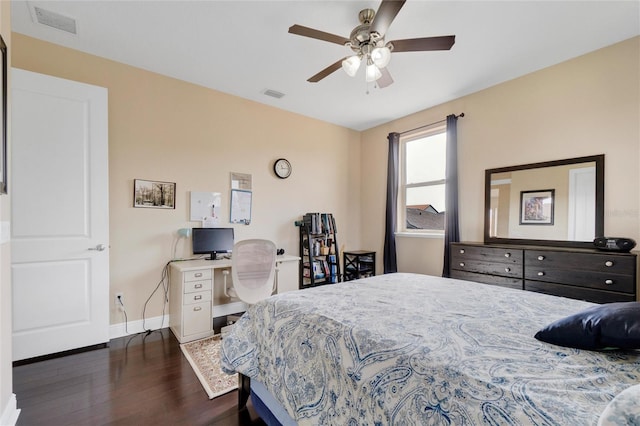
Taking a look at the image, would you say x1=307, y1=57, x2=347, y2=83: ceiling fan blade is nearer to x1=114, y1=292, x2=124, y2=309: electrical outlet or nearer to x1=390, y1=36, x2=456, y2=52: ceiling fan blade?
x1=390, y1=36, x2=456, y2=52: ceiling fan blade

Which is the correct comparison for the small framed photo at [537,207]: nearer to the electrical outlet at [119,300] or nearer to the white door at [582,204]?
the white door at [582,204]

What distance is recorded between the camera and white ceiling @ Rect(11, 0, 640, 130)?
2.11 meters

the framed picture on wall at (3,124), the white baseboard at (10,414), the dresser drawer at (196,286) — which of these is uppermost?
the framed picture on wall at (3,124)

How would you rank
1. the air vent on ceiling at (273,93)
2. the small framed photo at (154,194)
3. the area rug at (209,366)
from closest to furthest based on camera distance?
1. the area rug at (209,366)
2. the small framed photo at (154,194)
3. the air vent on ceiling at (273,93)

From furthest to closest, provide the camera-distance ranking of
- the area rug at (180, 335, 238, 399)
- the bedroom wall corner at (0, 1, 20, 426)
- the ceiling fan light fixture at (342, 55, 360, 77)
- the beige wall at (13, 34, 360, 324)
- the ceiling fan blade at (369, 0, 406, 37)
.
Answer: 1. the beige wall at (13, 34, 360, 324)
2. the ceiling fan light fixture at (342, 55, 360, 77)
3. the area rug at (180, 335, 238, 399)
4. the ceiling fan blade at (369, 0, 406, 37)
5. the bedroom wall corner at (0, 1, 20, 426)

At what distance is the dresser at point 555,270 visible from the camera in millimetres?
2160

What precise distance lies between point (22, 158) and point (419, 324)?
313cm

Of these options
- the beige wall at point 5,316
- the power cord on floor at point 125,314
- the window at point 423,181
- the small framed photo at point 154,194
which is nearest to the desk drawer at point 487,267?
the window at point 423,181

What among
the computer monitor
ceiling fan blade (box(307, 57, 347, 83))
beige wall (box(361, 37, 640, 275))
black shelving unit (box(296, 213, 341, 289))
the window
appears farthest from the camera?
black shelving unit (box(296, 213, 341, 289))

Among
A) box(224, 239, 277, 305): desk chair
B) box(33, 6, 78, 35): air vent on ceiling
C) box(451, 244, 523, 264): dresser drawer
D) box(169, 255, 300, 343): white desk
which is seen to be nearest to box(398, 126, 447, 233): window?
box(451, 244, 523, 264): dresser drawer

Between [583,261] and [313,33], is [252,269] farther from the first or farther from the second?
[583,261]

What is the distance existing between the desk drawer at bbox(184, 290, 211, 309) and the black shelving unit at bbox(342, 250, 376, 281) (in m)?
2.25

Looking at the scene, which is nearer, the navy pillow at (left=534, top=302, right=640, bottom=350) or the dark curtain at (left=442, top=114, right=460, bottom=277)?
the navy pillow at (left=534, top=302, right=640, bottom=350)

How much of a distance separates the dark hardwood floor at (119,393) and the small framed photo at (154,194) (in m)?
1.41
